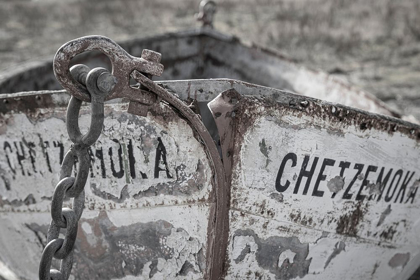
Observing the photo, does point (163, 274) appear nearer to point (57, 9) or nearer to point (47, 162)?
point (47, 162)

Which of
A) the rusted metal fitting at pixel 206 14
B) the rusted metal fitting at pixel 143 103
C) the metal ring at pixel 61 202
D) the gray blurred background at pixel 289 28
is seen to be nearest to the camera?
the metal ring at pixel 61 202

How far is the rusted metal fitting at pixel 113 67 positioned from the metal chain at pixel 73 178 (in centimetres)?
2

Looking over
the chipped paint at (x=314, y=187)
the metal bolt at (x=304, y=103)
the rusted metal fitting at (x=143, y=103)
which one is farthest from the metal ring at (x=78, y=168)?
the metal bolt at (x=304, y=103)

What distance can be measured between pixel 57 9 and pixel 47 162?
14182 millimetres

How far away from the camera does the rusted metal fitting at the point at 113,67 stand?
59.9 inches

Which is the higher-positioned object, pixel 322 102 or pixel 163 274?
pixel 322 102

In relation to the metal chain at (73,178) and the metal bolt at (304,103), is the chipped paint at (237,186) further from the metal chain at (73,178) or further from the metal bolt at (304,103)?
the metal chain at (73,178)

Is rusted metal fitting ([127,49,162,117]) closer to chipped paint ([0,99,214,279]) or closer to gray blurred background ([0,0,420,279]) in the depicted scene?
chipped paint ([0,99,214,279])

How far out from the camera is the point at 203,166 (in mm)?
2027

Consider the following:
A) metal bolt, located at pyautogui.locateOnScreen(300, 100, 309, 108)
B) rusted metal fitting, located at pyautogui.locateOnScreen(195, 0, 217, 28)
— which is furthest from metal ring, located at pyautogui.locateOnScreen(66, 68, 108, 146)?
rusted metal fitting, located at pyautogui.locateOnScreen(195, 0, 217, 28)

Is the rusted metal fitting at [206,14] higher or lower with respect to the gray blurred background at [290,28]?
higher

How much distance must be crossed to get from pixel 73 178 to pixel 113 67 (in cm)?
43

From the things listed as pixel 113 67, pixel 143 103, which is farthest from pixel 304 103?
pixel 113 67

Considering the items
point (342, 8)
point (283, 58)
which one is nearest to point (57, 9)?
point (342, 8)
